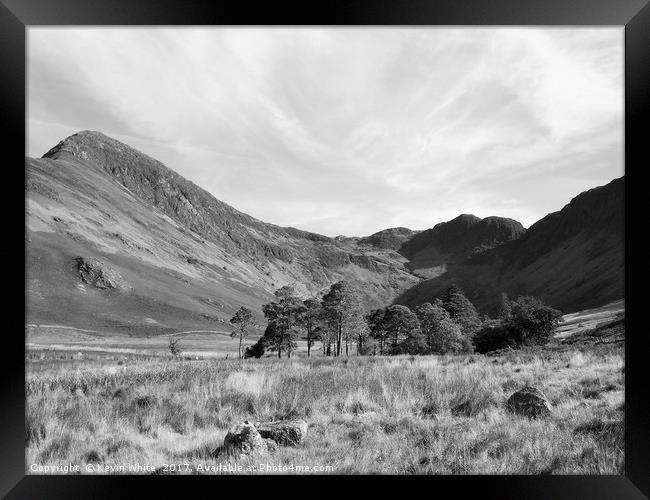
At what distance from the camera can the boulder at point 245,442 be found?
5941mm

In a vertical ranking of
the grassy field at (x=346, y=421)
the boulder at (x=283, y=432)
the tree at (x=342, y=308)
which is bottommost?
the tree at (x=342, y=308)

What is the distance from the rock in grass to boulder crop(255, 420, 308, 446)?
3689mm

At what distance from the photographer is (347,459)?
5793mm

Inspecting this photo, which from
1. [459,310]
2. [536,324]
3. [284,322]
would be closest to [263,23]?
[536,324]

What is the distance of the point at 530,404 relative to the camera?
758 centimetres

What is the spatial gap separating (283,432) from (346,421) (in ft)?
4.28

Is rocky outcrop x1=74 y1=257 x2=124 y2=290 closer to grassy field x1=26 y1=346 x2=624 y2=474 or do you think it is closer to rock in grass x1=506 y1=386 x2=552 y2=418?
grassy field x1=26 y1=346 x2=624 y2=474

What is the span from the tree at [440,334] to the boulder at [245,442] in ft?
142

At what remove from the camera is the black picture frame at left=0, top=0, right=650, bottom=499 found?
5727 millimetres

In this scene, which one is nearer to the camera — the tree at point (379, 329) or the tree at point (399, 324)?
the tree at point (399, 324)

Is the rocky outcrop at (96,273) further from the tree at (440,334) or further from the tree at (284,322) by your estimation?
the tree at (440,334)

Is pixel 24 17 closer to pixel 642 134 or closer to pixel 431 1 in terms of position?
pixel 431 1

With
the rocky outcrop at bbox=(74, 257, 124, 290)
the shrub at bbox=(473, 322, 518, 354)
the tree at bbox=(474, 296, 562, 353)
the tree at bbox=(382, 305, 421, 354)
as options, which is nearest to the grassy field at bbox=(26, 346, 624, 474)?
the tree at bbox=(474, 296, 562, 353)

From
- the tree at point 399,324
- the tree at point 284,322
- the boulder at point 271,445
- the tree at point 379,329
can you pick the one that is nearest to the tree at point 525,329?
the tree at point 399,324
